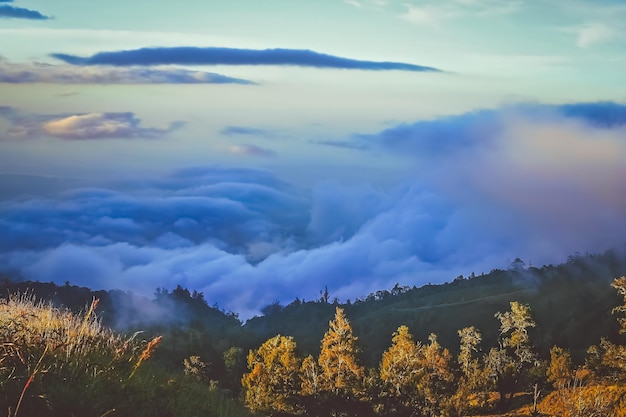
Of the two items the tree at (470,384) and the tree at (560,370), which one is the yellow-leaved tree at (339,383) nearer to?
the tree at (470,384)

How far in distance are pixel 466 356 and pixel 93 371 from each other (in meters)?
85.4

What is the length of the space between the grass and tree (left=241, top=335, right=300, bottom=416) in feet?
169

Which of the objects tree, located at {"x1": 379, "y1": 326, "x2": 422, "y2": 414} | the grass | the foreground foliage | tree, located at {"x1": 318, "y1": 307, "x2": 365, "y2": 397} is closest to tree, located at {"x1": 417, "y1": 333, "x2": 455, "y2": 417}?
the foreground foliage

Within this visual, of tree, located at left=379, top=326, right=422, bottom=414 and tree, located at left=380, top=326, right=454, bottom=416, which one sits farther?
tree, located at left=380, top=326, right=454, bottom=416

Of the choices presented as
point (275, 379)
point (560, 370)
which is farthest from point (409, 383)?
point (560, 370)

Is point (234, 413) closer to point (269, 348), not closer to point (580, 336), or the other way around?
point (269, 348)

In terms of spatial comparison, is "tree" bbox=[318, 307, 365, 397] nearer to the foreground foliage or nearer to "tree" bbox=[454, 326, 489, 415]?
the foreground foliage

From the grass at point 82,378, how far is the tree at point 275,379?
51.6m

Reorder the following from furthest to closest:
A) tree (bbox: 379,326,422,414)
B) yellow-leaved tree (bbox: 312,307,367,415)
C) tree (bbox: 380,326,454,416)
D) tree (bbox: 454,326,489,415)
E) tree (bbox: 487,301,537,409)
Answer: tree (bbox: 487,301,537,409) → tree (bbox: 454,326,489,415) → tree (bbox: 380,326,454,416) → tree (bbox: 379,326,422,414) → yellow-leaved tree (bbox: 312,307,367,415)

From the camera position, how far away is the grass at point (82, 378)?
9.61 m

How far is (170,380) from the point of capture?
12383mm

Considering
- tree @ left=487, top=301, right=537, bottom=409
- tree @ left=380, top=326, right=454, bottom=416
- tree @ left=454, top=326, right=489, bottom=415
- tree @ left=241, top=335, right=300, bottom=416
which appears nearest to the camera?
tree @ left=241, top=335, right=300, bottom=416

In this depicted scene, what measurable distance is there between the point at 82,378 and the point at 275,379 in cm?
5786

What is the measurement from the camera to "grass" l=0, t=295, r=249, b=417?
378 inches
